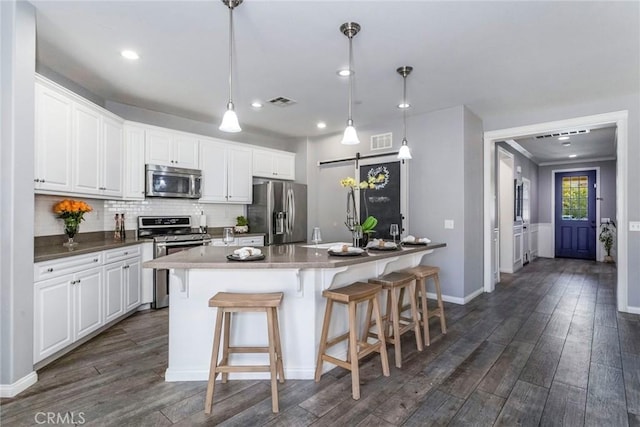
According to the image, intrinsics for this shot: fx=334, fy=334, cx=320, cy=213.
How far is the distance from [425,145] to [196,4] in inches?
133

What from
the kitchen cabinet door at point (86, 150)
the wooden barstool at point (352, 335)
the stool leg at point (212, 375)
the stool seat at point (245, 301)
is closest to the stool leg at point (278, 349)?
the stool seat at point (245, 301)

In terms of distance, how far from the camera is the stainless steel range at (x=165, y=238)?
400 cm

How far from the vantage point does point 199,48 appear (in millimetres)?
2822

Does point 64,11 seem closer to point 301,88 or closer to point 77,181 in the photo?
point 77,181

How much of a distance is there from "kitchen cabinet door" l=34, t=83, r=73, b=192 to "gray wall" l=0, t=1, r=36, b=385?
1.64ft

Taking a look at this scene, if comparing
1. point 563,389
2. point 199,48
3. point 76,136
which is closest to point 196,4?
point 199,48

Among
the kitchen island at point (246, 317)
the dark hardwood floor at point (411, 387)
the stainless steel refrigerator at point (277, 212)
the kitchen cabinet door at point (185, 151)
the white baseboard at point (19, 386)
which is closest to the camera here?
the dark hardwood floor at point (411, 387)

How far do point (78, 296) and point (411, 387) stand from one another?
279 centimetres

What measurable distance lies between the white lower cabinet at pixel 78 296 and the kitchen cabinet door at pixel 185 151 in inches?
53.9

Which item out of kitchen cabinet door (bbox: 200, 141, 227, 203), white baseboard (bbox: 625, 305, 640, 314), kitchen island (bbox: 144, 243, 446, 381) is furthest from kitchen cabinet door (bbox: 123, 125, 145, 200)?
white baseboard (bbox: 625, 305, 640, 314)

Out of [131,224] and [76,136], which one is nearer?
[76,136]

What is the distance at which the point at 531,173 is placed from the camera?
823cm

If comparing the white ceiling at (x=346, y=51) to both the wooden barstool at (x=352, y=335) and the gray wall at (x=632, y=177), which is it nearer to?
the gray wall at (x=632, y=177)

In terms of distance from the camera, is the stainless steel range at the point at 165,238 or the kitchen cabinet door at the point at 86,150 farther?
the stainless steel range at the point at 165,238
